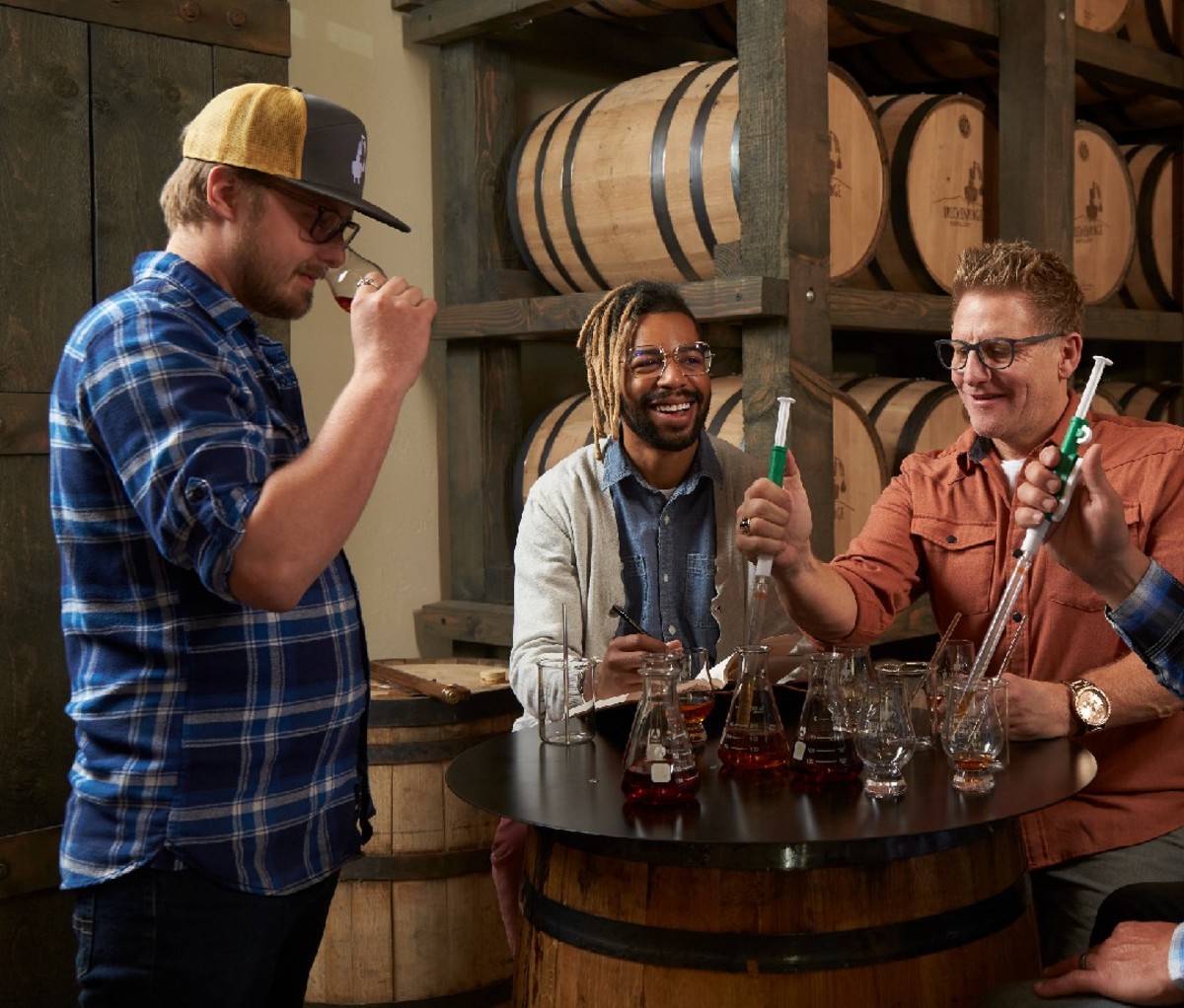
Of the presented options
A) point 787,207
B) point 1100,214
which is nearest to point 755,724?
point 787,207

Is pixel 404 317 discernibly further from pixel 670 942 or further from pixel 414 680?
pixel 414 680

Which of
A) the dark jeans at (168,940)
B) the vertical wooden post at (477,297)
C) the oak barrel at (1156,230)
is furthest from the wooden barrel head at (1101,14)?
the dark jeans at (168,940)

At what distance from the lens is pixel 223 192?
196 centimetres

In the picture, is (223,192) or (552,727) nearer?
(223,192)

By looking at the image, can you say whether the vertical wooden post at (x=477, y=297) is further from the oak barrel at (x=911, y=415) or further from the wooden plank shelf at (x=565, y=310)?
the oak barrel at (x=911, y=415)

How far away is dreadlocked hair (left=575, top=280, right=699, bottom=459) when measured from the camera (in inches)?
123

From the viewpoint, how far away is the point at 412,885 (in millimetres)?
3170

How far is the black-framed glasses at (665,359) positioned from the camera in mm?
3070

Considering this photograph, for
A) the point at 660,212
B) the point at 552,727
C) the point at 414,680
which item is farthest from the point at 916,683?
the point at 660,212

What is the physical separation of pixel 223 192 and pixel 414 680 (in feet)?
5.18

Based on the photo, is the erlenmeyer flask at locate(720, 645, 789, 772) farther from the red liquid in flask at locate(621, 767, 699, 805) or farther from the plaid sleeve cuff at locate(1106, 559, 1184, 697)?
the plaid sleeve cuff at locate(1106, 559, 1184, 697)

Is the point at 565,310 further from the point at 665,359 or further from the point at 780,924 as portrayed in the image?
the point at 780,924

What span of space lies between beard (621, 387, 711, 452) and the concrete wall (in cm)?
125

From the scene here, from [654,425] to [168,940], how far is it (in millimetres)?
1598
